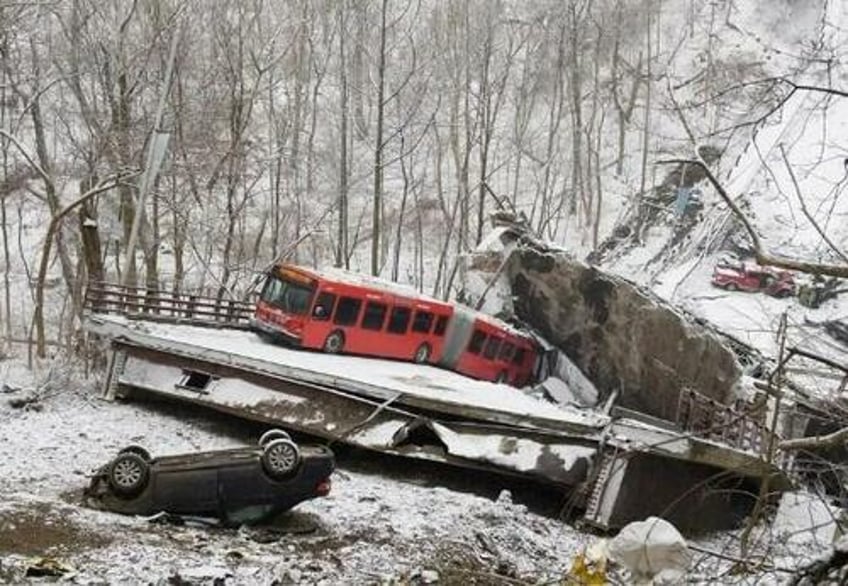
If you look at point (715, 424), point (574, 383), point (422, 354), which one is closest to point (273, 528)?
point (715, 424)

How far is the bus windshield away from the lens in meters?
17.5

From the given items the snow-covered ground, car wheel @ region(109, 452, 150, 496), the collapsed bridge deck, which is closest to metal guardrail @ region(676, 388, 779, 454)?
the collapsed bridge deck

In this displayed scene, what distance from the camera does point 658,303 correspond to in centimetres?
1905

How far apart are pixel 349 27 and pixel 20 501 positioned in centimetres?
3818

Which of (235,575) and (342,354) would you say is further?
(342,354)

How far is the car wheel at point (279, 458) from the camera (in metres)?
9.48

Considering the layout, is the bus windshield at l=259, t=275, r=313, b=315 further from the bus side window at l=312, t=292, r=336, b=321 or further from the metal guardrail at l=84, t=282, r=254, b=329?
the metal guardrail at l=84, t=282, r=254, b=329

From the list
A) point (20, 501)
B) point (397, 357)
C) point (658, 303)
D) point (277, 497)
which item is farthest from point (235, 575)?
point (658, 303)

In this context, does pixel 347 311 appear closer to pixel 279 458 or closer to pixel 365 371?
pixel 365 371

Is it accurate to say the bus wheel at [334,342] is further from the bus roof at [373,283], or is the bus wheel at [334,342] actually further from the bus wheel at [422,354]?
the bus wheel at [422,354]

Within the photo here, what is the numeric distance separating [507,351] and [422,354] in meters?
2.66

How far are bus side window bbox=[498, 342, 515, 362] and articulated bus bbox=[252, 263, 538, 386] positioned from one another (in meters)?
0.02

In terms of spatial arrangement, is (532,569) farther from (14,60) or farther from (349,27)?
(349,27)

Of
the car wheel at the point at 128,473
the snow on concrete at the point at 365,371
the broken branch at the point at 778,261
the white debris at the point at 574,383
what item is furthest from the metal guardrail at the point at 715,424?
the car wheel at the point at 128,473
